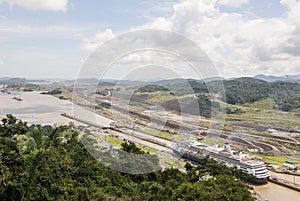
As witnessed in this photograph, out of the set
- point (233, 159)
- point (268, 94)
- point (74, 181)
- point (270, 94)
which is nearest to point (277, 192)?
point (233, 159)

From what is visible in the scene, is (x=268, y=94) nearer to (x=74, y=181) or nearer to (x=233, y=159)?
(x=233, y=159)

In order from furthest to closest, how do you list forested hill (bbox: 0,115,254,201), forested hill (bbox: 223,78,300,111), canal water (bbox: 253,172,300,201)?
1. forested hill (bbox: 223,78,300,111)
2. canal water (bbox: 253,172,300,201)
3. forested hill (bbox: 0,115,254,201)

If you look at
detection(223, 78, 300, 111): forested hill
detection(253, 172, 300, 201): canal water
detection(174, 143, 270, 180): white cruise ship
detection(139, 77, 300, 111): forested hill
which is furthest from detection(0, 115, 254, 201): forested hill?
detection(223, 78, 300, 111): forested hill

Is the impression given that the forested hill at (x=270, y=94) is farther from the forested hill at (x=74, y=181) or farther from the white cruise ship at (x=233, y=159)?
the forested hill at (x=74, y=181)

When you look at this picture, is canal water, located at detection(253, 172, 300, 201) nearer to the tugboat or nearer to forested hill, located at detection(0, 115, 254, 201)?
the tugboat

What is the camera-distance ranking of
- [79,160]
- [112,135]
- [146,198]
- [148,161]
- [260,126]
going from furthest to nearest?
[260,126] < [112,135] < [79,160] < [148,161] < [146,198]

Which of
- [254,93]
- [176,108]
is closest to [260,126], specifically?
[254,93]

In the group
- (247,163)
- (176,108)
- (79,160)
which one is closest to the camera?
(79,160)

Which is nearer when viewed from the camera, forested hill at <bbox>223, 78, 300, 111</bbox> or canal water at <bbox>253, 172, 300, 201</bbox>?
canal water at <bbox>253, 172, 300, 201</bbox>

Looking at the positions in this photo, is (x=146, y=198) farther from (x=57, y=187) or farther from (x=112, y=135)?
(x=112, y=135)
